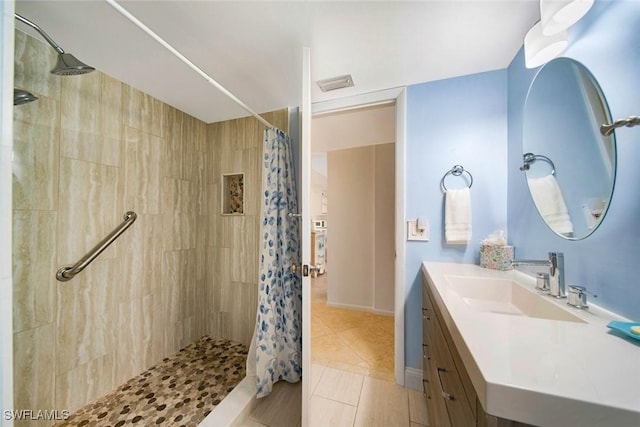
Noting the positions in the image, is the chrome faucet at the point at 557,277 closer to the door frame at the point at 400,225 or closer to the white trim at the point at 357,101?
the door frame at the point at 400,225

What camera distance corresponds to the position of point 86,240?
54.3 inches

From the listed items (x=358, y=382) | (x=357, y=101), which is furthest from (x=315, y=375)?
(x=357, y=101)

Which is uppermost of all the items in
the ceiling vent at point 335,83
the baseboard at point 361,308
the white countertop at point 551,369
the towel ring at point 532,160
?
the ceiling vent at point 335,83

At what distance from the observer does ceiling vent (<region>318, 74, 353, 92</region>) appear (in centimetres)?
149

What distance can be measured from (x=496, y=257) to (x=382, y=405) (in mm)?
1205

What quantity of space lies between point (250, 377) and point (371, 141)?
2.74m

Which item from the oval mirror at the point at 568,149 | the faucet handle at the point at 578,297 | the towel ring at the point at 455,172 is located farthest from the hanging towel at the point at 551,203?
the towel ring at the point at 455,172

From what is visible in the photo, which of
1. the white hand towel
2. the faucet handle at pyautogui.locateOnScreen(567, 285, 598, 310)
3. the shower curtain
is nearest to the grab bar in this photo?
the shower curtain

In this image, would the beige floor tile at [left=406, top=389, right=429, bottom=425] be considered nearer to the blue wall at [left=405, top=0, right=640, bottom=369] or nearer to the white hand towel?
the blue wall at [left=405, top=0, right=640, bottom=369]

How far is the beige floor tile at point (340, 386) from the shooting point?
1432 mm

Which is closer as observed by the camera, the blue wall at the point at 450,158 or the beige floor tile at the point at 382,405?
the beige floor tile at the point at 382,405

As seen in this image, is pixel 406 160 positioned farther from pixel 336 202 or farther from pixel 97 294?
pixel 97 294

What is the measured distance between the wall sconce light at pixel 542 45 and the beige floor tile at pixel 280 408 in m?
2.30

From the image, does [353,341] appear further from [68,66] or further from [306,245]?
[68,66]
